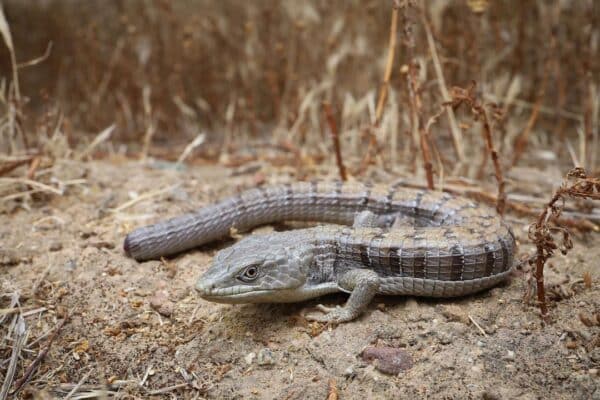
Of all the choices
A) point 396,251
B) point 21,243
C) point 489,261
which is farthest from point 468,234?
point 21,243

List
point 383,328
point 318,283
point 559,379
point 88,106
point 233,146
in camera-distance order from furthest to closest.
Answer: point 88,106 → point 233,146 → point 318,283 → point 383,328 → point 559,379

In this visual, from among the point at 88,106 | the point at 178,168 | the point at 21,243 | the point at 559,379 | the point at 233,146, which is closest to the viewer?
the point at 559,379

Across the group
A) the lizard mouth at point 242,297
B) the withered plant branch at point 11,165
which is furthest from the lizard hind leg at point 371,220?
the withered plant branch at point 11,165

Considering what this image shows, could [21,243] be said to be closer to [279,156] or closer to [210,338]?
[210,338]

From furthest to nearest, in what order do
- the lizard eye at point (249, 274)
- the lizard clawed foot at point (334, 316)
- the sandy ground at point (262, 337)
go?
the lizard clawed foot at point (334, 316) < the lizard eye at point (249, 274) < the sandy ground at point (262, 337)

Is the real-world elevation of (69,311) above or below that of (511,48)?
below

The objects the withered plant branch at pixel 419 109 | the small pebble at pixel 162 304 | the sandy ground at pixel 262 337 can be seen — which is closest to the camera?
the sandy ground at pixel 262 337

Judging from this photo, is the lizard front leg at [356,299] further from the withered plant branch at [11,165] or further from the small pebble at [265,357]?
the withered plant branch at [11,165]
